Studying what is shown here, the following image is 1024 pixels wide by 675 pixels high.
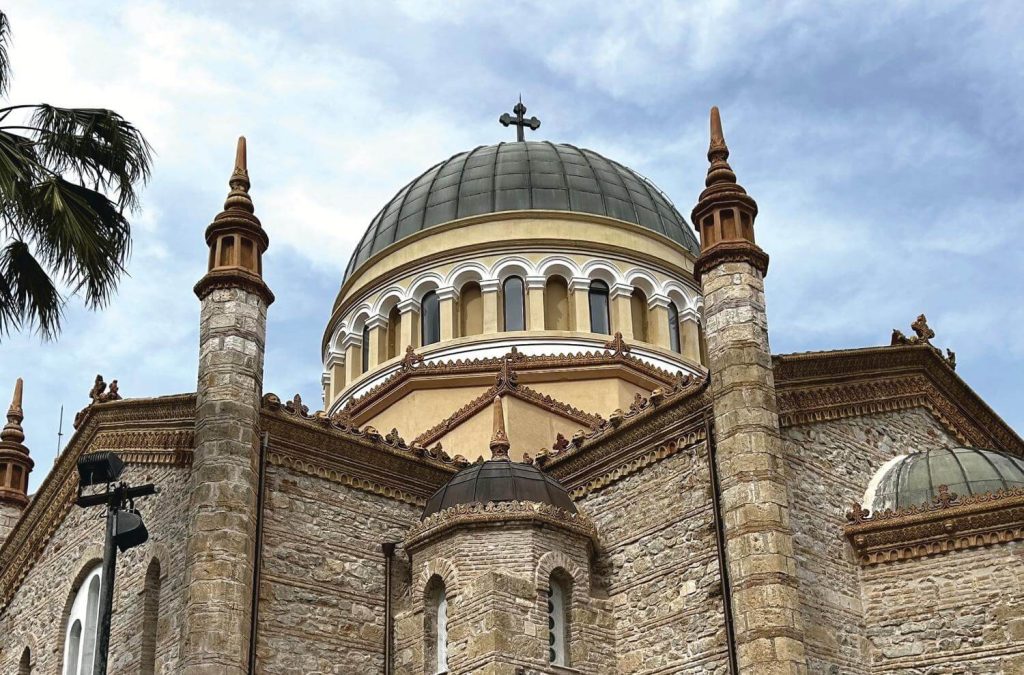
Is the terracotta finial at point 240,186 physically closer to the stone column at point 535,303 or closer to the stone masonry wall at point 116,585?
the stone masonry wall at point 116,585

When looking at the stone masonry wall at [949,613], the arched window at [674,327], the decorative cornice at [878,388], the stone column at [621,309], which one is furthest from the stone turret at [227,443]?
the arched window at [674,327]

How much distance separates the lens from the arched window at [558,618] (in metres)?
17.8

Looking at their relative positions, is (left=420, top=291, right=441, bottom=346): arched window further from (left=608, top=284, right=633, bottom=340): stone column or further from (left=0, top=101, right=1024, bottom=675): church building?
(left=0, top=101, right=1024, bottom=675): church building

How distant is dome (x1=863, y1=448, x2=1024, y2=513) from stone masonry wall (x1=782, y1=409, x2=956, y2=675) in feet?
1.19

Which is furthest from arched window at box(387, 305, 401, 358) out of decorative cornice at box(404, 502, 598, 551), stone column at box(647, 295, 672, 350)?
decorative cornice at box(404, 502, 598, 551)

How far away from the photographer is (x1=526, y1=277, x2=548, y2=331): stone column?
26156 mm

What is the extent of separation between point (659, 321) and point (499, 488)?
942 centimetres

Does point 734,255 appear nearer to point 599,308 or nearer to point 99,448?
point 599,308

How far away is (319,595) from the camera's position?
1847 cm

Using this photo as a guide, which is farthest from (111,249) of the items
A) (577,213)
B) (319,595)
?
(577,213)

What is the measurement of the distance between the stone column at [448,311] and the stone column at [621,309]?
305cm

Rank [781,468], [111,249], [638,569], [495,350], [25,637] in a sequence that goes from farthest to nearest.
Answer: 1. [495,350]
2. [25,637]
3. [638,569]
4. [781,468]
5. [111,249]

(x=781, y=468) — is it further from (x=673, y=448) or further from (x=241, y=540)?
(x=241, y=540)

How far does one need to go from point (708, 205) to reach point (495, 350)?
798 cm
